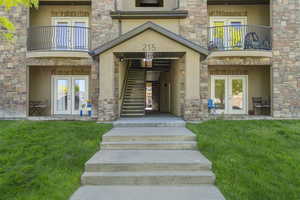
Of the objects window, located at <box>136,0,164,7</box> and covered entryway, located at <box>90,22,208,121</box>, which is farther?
window, located at <box>136,0,164,7</box>

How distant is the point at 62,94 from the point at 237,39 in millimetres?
11508

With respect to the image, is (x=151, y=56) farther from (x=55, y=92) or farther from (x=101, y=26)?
(x=55, y=92)

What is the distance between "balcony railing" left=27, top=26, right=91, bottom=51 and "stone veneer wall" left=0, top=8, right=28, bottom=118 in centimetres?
50

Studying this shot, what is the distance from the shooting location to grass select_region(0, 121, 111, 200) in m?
3.99

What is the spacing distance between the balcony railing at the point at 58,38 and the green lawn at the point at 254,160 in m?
8.31

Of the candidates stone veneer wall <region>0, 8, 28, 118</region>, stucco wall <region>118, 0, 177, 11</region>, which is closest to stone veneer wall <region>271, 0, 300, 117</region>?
stucco wall <region>118, 0, 177, 11</region>

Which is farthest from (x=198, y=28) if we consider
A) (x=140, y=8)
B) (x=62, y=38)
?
(x=62, y=38)

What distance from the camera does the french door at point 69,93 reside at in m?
12.7

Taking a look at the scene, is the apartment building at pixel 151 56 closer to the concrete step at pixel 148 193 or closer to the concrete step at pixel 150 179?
the concrete step at pixel 150 179

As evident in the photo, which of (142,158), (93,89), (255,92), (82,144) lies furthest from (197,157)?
(255,92)

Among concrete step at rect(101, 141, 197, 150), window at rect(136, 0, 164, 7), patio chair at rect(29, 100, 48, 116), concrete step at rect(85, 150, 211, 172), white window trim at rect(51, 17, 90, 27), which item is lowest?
concrete step at rect(85, 150, 211, 172)

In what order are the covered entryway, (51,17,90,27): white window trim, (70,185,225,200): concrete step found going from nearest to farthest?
(70,185,225,200): concrete step < the covered entryway < (51,17,90,27): white window trim

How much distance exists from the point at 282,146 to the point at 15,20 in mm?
14291

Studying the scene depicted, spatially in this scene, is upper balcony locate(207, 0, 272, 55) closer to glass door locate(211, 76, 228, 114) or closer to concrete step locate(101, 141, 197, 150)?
glass door locate(211, 76, 228, 114)
